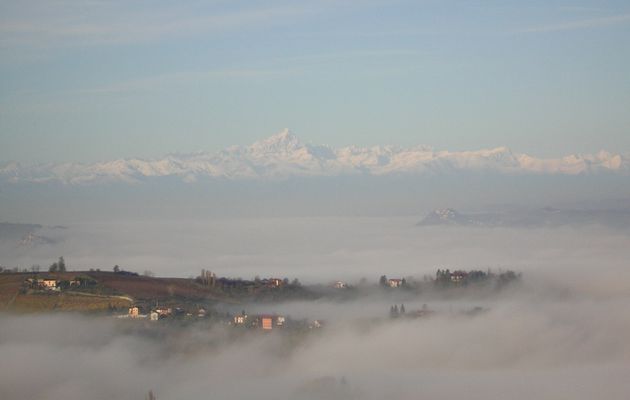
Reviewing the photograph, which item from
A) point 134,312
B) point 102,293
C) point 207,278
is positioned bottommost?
point 134,312

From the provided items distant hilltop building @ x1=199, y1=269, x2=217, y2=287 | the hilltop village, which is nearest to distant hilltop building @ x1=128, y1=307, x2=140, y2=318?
the hilltop village

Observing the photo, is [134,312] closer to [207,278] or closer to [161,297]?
[161,297]

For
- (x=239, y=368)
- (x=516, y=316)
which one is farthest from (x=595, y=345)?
(x=239, y=368)

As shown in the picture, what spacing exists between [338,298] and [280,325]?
3743 cm

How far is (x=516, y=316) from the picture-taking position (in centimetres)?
17875

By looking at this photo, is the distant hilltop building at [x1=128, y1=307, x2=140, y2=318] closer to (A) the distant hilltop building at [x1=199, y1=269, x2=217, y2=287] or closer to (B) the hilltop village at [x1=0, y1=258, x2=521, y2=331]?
(B) the hilltop village at [x1=0, y1=258, x2=521, y2=331]

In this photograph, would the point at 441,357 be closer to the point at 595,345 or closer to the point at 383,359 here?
the point at 383,359

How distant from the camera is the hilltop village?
14525 centimetres

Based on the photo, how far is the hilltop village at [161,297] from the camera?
14525cm

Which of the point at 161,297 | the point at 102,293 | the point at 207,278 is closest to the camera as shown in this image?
the point at 102,293

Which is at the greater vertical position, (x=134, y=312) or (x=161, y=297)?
(x=161, y=297)

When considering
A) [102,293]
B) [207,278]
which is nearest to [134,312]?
[102,293]

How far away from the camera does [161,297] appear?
15800 cm

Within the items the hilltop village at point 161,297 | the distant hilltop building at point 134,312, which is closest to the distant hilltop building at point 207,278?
the hilltop village at point 161,297
